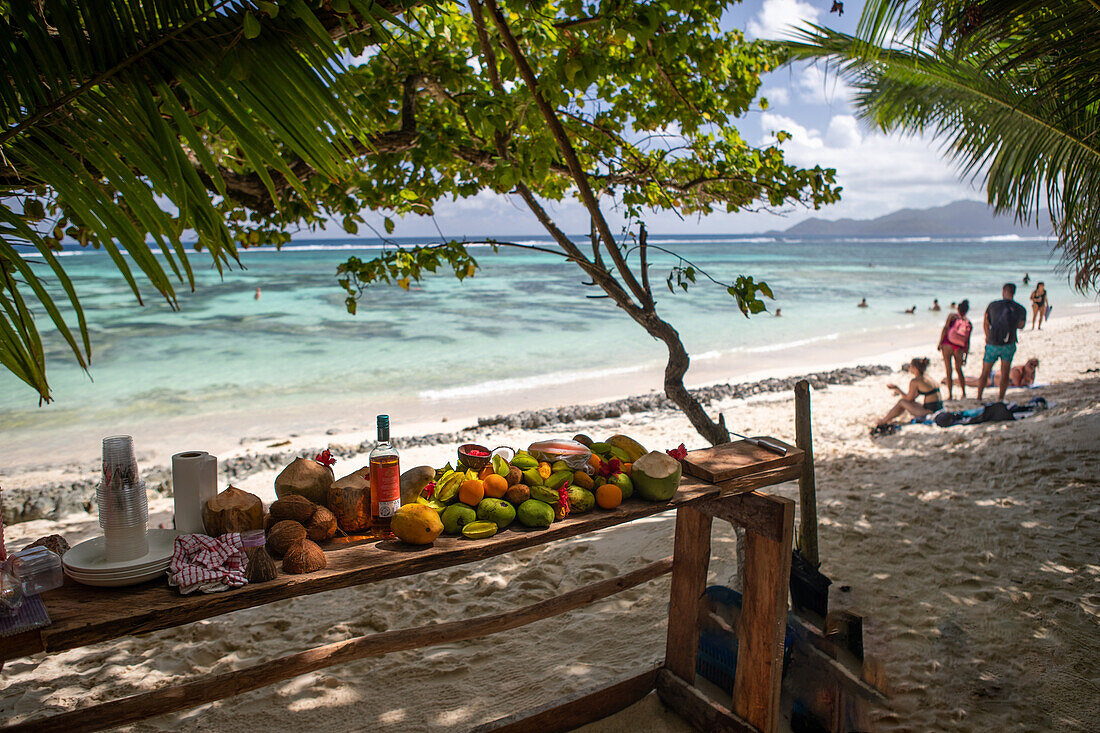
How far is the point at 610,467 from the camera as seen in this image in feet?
7.61

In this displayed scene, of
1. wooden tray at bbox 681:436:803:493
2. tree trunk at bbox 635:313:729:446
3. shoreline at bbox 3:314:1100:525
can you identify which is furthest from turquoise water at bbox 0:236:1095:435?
wooden tray at bbox 681:436:803:493

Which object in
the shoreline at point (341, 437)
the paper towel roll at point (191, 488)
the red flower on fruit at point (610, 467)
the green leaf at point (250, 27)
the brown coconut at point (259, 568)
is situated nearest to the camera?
the green leaf at point (250, 27)

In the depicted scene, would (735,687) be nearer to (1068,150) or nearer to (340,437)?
(1068,150)

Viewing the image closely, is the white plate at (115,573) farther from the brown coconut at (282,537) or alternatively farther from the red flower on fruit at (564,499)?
the red flower on fruit at (564,499)

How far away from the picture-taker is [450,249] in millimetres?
3357

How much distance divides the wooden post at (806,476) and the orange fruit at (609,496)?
1.63m

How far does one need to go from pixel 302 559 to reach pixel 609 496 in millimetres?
968

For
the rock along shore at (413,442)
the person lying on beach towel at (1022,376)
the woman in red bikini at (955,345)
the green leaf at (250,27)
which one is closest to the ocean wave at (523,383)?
the rock along shore at (413,442)

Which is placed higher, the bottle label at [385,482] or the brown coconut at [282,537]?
the bottle label at [385,482]

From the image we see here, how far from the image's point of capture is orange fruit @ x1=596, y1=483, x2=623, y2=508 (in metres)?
2.21

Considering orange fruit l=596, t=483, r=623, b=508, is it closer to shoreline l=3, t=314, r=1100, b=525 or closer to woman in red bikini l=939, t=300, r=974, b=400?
shoreline l=3, t=314, r=1100, b=525

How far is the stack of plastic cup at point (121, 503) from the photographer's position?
1.63 metres

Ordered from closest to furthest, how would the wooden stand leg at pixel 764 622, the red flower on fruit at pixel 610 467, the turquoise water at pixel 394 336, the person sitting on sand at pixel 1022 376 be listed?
the red flower on fruit at pixel 610 467
the wooden stand leg at pixel 764 622
the person sitting on sand at pixel 1022 376
the turquoise water at pixel 394 336

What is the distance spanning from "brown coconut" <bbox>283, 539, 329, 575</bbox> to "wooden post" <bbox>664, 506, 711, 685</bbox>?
154 cm
